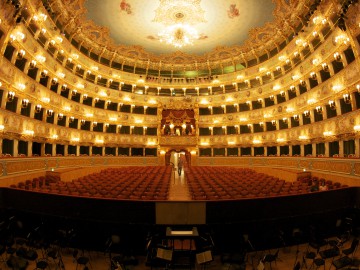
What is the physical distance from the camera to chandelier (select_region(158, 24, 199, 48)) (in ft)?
83.8

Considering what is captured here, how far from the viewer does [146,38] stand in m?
29.3

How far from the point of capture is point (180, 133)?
1369 inches

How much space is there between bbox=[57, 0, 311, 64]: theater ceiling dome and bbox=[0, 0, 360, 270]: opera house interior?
0.18 meters

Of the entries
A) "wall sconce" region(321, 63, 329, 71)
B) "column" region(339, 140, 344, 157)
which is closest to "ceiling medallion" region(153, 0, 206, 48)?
"wall sconce" region(321, 63, 329, 71)

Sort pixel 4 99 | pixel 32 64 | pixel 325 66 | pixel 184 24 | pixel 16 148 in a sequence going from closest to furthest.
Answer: pixel 4 99 < pixel 16 148 < pixel 32 64 < pixel 325 66 < pixel 184 24

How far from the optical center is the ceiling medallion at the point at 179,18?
2266 cm

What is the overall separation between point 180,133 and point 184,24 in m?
15.1

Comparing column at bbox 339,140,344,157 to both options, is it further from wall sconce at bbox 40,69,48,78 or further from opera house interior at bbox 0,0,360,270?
wall sconce at bbox 40,69,48,78

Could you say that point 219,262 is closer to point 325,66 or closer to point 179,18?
point 325,66

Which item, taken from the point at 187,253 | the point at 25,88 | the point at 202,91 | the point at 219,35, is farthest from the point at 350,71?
the point at 25,88

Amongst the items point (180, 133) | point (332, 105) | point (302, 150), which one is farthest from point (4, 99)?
point (302, 150)

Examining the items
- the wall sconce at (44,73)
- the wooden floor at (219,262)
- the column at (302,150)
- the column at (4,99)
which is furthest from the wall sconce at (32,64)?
the column at (302,150)

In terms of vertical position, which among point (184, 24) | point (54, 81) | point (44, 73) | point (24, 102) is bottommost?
point (24, 102)

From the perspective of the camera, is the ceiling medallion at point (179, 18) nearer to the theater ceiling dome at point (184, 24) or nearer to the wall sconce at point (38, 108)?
the theater ceiling dome at point (184, 24)
